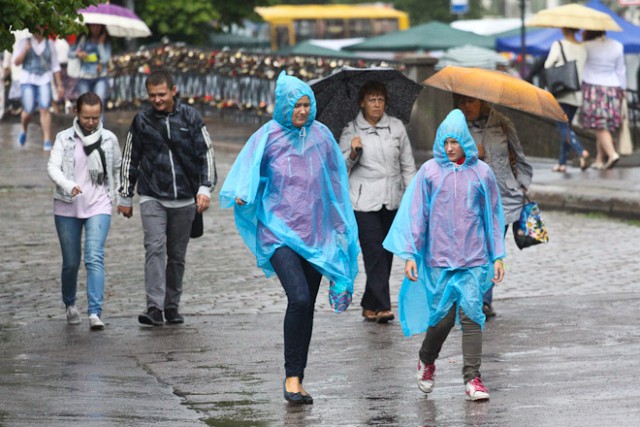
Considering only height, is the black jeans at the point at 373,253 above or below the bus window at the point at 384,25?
above

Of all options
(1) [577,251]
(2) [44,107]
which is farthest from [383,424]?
(2) [44,107]

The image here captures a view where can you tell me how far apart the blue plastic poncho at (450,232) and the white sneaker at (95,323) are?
2597 mm

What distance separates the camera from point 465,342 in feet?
26.6

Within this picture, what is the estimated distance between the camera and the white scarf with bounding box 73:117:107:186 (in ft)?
33.8

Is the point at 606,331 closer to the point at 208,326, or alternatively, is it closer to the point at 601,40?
the point at 208,326

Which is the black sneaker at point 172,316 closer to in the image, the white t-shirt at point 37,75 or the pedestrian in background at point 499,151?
the pedestrian in background at point 499,151

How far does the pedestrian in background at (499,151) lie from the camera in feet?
34.6

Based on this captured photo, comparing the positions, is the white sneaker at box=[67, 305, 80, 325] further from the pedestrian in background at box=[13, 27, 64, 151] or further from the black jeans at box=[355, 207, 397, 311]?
the pedestrian in background at box=[13, 27, 64, 151]

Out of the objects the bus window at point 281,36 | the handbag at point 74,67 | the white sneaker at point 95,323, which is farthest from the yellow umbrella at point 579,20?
the bus window at point 281,36

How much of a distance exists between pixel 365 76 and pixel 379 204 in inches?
32.8

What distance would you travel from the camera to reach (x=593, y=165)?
65.3 ft

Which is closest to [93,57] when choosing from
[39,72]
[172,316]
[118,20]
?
[39,72]

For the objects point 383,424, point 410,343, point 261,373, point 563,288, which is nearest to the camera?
point 383,424

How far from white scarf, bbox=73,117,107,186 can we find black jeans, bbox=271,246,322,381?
2503mm
